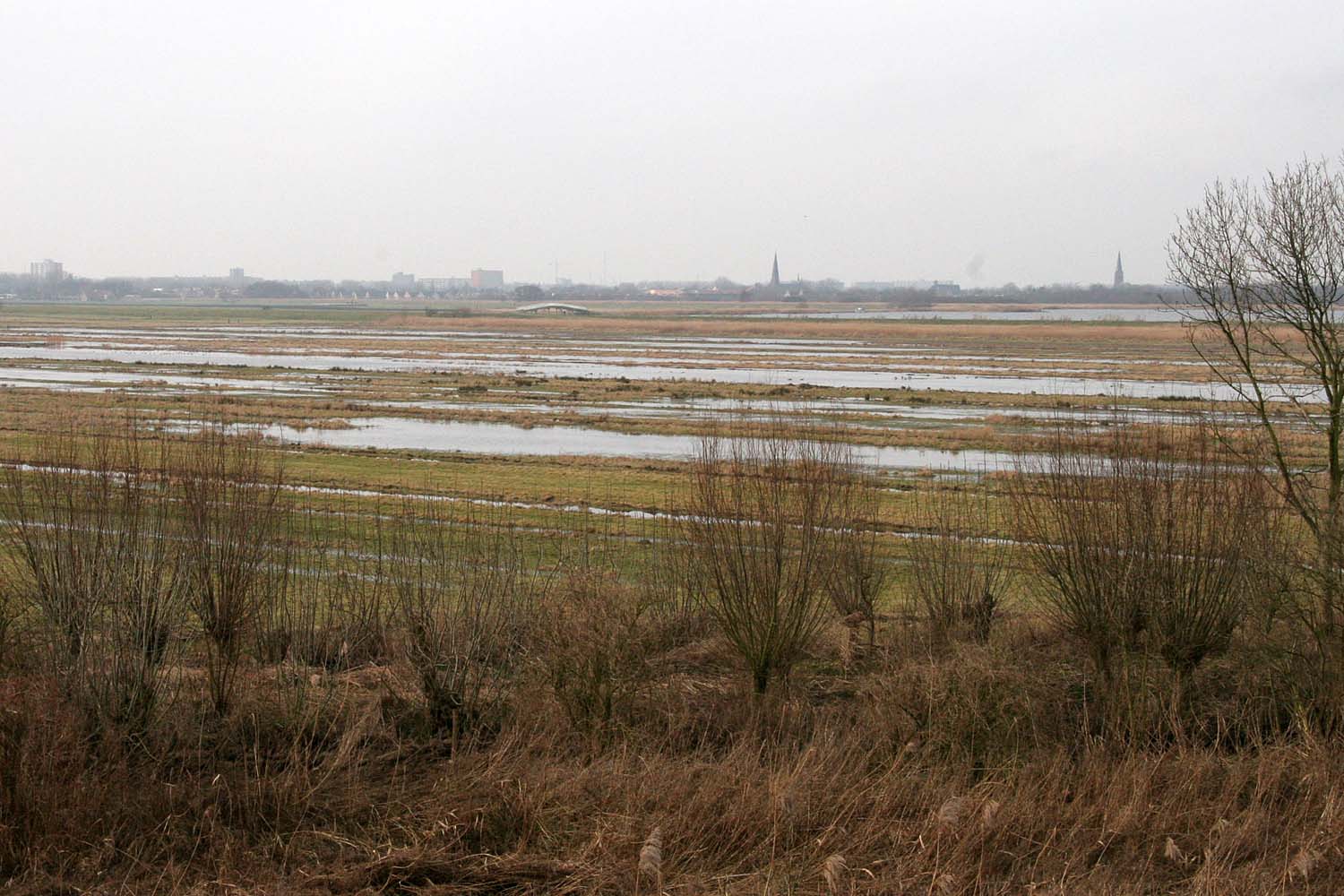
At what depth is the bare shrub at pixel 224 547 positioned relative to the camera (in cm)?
1216

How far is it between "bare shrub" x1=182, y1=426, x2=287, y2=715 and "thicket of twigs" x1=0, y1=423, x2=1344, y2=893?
5 centimetres

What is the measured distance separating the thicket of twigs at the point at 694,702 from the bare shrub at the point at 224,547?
45 millimetres

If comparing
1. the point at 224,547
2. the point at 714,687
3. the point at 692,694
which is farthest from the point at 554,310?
the point at 224,547

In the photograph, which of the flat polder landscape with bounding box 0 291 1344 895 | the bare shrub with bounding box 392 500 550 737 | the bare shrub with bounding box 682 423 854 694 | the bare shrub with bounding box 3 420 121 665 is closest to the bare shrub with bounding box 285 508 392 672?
the flat polder landscape with bounding box 0 291 1344 895

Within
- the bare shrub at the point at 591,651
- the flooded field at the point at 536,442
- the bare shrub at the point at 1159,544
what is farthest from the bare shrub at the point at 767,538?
the flooded field at the point at 536,442

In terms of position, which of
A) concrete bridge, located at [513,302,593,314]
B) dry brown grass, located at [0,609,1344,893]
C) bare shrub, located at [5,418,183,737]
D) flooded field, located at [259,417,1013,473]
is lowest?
dry brown grass, located at [0,609,1344,893]

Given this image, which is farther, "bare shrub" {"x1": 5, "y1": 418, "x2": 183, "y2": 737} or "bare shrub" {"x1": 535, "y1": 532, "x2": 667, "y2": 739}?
"bare shrub" {"x1": 535, "y1": 532, "x2": 667, "y2": 739}

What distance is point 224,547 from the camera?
40.6ft

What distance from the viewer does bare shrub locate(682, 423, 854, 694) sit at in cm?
1298

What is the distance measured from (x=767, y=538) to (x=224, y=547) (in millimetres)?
5864

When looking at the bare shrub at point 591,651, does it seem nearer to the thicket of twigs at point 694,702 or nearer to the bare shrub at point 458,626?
the thicket of twigs at point 694,702

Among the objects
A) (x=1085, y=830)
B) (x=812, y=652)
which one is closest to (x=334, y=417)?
(x=812, y=652)

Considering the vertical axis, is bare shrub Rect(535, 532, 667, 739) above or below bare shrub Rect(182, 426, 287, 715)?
below

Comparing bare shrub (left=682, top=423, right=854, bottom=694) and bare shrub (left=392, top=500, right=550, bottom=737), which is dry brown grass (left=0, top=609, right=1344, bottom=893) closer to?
bare shrub (left=392, top=500, right=550, bottom=737)
